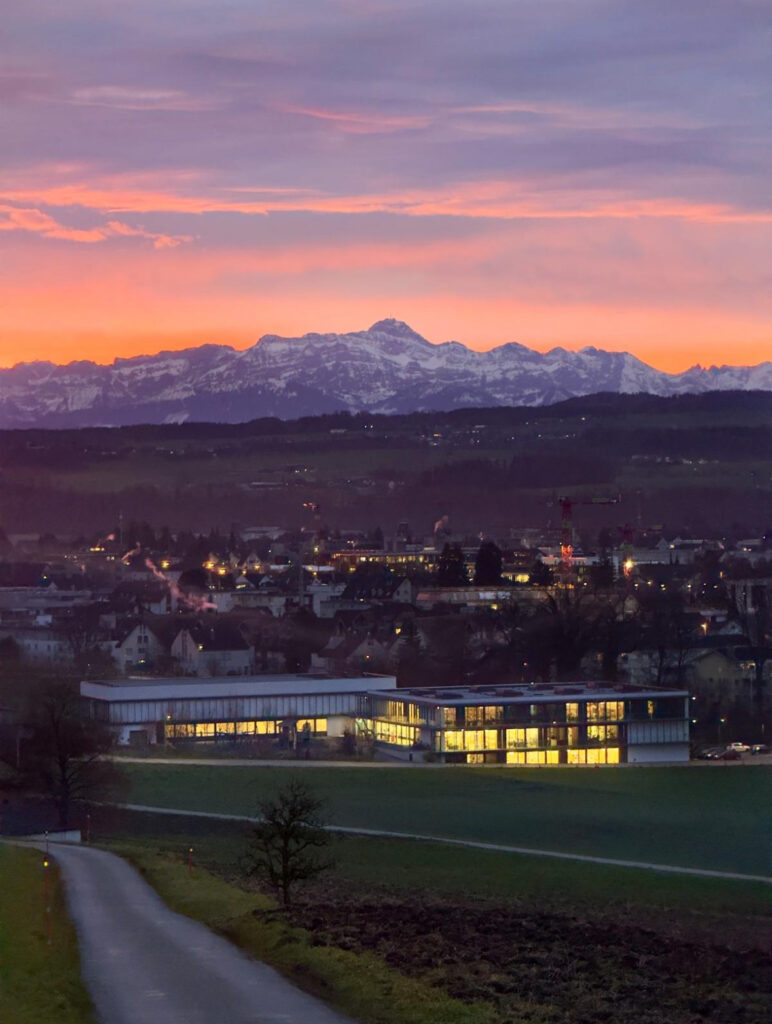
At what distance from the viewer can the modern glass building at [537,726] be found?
7056 cm

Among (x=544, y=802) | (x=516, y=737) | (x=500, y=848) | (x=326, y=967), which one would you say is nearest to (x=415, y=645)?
(x=516, y=737)

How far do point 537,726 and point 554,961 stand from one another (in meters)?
47.3

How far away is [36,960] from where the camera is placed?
22.0 m

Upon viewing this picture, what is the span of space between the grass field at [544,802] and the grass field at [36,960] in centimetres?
2255

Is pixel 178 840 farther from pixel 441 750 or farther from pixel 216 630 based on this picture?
pixel 216 630

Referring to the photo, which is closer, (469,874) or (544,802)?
(469,874)

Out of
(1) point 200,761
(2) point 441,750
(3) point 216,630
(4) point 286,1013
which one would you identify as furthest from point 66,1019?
(3) point 216,630

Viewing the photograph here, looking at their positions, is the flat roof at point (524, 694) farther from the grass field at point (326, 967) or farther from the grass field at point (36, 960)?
the grass field at point (326, 967)

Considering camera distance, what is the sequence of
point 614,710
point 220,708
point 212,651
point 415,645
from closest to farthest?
point 614,710, point 220,708, point 415,645, point 212,651

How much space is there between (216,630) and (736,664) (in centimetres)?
3092

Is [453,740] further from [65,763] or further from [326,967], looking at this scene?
[326,967]

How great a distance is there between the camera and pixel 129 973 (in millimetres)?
21016

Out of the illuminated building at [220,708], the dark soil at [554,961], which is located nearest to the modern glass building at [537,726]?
the illuminated building at [220,708]

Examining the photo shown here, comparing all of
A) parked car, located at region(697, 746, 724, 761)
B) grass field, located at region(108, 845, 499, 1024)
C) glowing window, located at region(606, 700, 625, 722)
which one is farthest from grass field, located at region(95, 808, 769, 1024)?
glowing window, located at region(606, 700, 625, 722)
